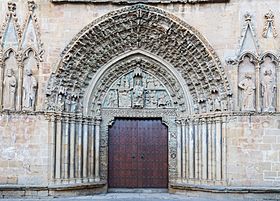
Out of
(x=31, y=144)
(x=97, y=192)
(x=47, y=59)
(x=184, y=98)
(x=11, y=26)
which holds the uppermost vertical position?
(x=11, y=26)

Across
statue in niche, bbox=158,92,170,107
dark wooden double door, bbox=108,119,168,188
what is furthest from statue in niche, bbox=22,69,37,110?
statue in niche, bbox=158,92,170,107

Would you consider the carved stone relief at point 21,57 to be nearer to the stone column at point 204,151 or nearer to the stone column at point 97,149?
the stone column at point 97,149

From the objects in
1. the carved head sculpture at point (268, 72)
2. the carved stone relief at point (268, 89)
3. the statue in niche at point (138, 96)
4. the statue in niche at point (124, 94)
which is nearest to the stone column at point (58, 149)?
the statue in niche at point (124, 94)

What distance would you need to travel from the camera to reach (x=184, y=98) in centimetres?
1207

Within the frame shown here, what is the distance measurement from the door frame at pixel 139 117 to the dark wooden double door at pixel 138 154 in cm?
14

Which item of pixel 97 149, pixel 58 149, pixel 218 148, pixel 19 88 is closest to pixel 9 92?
pixel 19 88

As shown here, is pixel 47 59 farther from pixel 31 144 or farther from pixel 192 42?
pixel 192 42

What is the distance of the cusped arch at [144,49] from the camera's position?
11.2 metres

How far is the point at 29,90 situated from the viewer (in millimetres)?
10992

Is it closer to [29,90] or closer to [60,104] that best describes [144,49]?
[60,104]

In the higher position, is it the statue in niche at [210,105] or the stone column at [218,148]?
the statue in niche at [210,105]

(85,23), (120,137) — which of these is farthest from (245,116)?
(85,23)

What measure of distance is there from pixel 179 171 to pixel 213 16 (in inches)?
149

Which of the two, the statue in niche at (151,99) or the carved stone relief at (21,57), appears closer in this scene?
the carved stone relief at (21,57)
